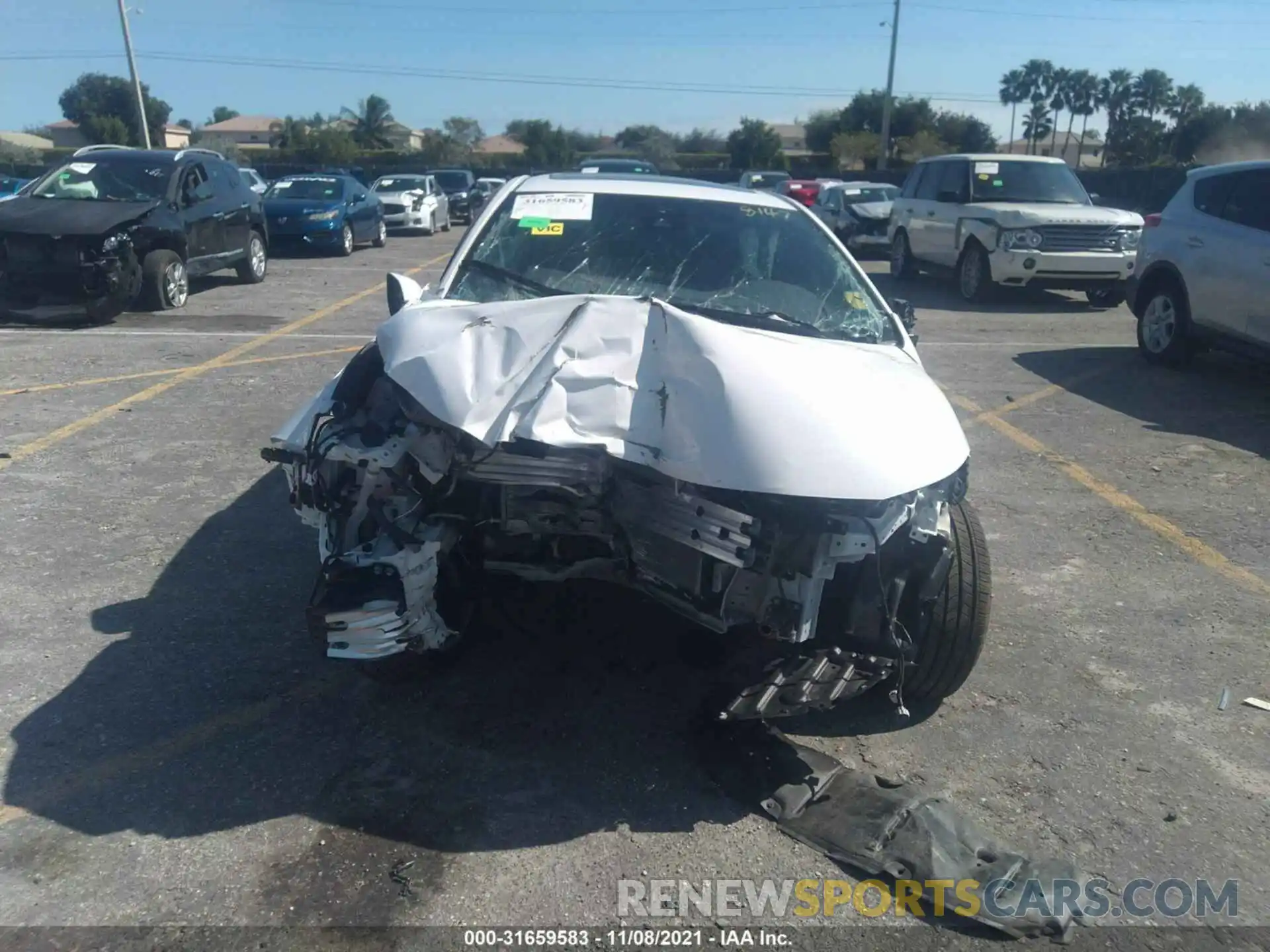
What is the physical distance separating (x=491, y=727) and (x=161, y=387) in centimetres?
599

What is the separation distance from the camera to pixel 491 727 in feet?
12.2

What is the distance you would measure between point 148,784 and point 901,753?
8.09 feet

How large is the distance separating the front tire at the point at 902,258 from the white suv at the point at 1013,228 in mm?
35

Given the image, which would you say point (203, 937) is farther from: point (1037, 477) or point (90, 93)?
point (90, 93)

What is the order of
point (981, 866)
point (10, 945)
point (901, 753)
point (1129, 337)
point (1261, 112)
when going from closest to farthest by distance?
point (10, 945) → point (981, 866) → point (901, 753) → point (1129, 337) → point (1261, 112)

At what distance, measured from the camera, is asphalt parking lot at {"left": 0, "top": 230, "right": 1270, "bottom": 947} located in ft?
9.80

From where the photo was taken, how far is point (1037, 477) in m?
6.71

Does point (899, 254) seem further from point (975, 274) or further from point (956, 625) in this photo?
point (956, 625)

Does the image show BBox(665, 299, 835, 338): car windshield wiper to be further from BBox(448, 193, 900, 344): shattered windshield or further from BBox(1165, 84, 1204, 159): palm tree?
BBox(1165, 84, 1204, 159): palm tree

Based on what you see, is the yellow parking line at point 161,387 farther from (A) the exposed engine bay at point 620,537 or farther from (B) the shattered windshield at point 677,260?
(A) the exposed engine bay at point 620,537

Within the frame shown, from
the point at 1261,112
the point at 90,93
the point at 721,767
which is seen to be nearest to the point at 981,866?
the point at 721,767

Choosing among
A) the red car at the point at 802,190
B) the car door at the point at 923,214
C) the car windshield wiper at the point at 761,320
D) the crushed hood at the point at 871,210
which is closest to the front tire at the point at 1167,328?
the car door at the point at 923,214

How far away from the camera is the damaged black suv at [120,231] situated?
1099cm

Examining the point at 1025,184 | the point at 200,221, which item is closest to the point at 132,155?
the point at 200,221
